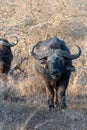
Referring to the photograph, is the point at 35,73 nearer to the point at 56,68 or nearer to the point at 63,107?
the point at 63,107

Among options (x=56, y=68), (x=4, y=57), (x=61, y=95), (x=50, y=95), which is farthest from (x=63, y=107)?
(x=4, y=57)

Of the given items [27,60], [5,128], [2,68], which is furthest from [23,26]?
[5,128]

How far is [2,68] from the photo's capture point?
10297mm

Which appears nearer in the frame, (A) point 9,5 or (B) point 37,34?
(B) point 37,34

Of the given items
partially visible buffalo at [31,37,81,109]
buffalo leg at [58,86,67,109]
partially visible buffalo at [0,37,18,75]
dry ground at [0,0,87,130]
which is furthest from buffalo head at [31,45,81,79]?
partially visible buffalo at [0,37,18,75]

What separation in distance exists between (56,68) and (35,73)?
2815mm

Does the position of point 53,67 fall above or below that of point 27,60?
above

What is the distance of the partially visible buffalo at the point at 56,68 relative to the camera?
8055mm

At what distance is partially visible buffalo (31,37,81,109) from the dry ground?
0.80 ft

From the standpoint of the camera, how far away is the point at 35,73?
10695mm

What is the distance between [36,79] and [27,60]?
1488mm

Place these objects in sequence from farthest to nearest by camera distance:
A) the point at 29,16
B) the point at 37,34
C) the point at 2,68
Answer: the point at 29,16 < the point at 37,34 < the point at 2,68

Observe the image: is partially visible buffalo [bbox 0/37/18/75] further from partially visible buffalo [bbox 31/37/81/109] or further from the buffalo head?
the buffalo head

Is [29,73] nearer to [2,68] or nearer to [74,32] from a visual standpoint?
[2,68]
